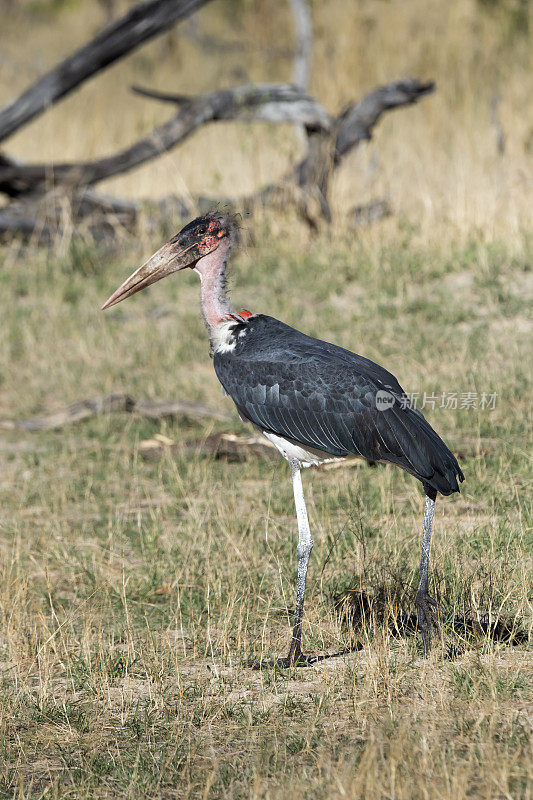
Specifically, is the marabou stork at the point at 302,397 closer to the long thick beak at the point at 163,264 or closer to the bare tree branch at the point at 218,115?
the long thick beak at the point at 163,264

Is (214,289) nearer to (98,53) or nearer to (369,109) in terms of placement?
(369,109)

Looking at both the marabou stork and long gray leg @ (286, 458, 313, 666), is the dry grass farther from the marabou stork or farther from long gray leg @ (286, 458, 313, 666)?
long gray leg @ (286, 458, 313, 666)

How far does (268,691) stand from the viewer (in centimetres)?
346

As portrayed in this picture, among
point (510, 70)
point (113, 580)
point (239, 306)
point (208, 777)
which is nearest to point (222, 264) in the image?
point (113, 580)

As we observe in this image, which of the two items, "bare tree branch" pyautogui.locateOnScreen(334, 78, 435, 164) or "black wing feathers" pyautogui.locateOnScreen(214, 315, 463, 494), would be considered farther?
"bare tree branch" pyautogui.locateOnScreen(334, 78, 435, 164)

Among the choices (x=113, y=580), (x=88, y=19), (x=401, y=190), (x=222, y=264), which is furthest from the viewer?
(x=88, y=19)

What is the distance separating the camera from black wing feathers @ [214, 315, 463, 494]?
12.0 feet

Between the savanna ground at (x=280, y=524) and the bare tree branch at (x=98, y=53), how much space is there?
767mm

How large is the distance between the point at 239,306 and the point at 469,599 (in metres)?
5.25

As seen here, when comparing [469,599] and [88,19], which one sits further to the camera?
[88,19]

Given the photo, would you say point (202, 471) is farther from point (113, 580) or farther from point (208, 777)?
point (208, 777)

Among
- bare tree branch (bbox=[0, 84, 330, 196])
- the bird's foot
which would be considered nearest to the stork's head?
the bird's foot

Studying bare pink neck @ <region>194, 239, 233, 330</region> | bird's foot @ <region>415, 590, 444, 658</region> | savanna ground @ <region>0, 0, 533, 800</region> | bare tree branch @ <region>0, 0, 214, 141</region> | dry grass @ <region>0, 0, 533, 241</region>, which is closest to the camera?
savanna ground @ <region>0, 0, 533, 800</region>

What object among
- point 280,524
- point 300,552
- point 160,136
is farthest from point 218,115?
point 300,552
